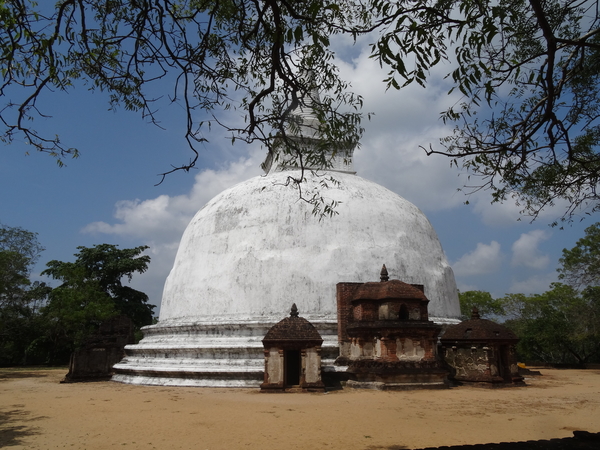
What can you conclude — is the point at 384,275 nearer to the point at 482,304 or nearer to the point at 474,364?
the point at 474,364

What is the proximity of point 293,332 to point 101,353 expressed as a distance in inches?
289

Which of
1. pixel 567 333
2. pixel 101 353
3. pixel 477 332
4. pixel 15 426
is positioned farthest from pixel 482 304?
pixel 15 426

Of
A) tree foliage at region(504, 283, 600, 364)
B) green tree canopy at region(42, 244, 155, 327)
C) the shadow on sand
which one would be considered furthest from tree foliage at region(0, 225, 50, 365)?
tree foliage at region(504, 283, 600, 364)

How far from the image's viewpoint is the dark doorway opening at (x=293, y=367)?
11828 mm

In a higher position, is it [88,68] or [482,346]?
[88,68]

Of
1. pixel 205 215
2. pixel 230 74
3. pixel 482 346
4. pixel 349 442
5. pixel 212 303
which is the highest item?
pixel 205 215

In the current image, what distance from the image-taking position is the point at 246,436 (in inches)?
253

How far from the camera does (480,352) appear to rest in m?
12.2

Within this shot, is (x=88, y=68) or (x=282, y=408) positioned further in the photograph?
(x=282, y=408)

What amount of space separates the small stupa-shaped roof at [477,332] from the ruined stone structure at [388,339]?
3.70ft

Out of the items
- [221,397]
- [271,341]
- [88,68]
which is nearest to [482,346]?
[271,341]

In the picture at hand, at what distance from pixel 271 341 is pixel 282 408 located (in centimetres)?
254

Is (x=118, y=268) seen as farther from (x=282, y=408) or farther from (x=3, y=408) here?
(x=282, y=408)

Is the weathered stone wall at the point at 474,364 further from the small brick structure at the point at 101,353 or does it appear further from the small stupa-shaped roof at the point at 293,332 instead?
the small brick structure at the point at 101,353
